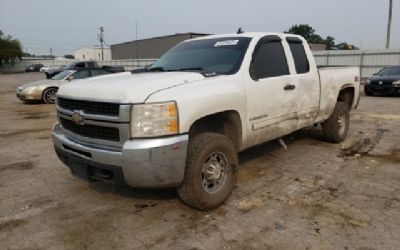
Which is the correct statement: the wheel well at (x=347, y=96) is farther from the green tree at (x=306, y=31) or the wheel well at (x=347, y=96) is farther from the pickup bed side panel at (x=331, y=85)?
the green tree at (x=306, y=31)

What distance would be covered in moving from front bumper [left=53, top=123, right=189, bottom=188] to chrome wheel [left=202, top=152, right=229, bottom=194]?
0.42 meters

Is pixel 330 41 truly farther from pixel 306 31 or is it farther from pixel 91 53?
pixel 91 53

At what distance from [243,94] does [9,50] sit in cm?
7122

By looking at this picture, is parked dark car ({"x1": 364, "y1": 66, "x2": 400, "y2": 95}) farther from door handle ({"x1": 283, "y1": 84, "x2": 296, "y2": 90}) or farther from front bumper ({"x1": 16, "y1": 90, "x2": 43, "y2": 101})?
front bumper ({"x1": 16, "y1": 90, "x2": 43, "y2": 101})

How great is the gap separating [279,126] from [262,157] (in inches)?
42.2

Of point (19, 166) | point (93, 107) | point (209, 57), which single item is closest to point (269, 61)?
point (209, 57)

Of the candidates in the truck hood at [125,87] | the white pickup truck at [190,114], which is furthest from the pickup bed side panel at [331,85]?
the truck hood at [125,87]

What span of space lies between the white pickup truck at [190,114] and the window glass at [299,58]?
0.02 m

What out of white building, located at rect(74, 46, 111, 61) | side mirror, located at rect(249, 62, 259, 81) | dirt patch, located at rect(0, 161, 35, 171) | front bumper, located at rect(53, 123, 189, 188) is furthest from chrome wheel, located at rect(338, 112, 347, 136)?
white building, located at rect(74, 46, 111, 61)

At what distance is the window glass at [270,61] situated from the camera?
495cm

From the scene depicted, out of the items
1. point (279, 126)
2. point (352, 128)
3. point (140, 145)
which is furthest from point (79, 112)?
point (352, 128)

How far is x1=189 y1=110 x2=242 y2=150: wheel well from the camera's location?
435 cm

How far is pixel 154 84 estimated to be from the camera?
12.7 feet

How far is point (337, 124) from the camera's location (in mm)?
7012
